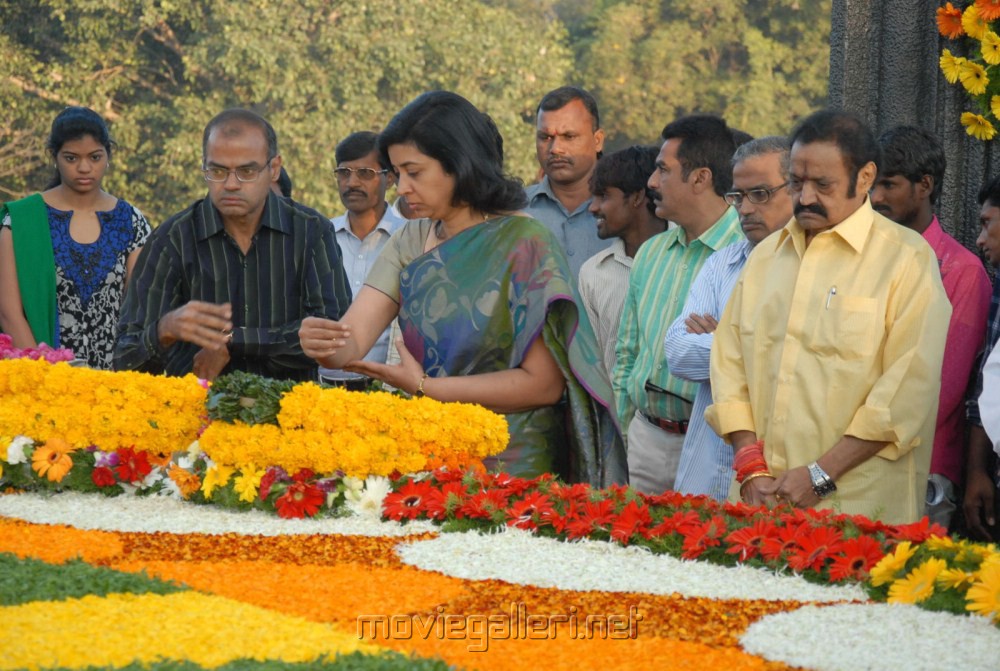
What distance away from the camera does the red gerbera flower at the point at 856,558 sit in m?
3.28

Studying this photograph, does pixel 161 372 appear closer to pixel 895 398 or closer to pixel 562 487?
pixel 562 487

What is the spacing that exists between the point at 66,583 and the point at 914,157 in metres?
3.44

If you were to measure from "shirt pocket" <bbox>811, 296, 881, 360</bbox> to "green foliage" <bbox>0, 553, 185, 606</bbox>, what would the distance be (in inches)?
78.2

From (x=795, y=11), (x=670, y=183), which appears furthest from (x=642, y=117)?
(x=670, y=183)

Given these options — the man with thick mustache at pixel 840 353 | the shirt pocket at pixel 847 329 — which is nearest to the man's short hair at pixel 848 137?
the man with thick mustache at pixel 840 353

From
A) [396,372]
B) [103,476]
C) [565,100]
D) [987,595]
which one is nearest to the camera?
[987,595]

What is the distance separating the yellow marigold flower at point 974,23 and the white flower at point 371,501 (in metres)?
3.23

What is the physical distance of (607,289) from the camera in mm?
5926

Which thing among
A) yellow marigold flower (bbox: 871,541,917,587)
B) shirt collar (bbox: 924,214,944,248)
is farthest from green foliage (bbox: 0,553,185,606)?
shirt collar (bbox: 924,214,944,248)

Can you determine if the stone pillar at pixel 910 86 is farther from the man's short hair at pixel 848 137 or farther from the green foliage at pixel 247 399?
the green foliage at pixel 247 399

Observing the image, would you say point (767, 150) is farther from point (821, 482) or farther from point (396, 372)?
point (396, 372)

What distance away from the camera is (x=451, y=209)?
441 cm

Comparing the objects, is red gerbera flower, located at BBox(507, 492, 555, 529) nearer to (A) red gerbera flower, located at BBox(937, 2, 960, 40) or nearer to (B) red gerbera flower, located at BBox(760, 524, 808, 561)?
(B) red gerbera flower, located at BBox(760, 524, 808, 561)

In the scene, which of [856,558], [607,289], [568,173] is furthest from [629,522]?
[568,173]
